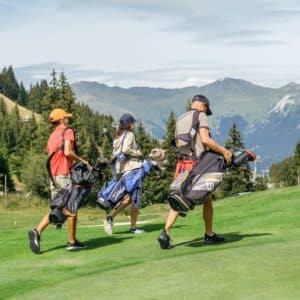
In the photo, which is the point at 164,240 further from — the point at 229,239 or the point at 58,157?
the point at 58,157

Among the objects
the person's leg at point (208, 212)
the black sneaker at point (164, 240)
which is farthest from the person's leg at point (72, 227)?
the person's leg at point (208, 212)

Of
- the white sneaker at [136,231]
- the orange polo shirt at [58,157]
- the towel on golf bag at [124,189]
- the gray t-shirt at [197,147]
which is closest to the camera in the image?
the gray t-shirt at [197,147]

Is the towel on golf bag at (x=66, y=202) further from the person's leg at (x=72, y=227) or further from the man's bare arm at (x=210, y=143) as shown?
the man's bare arm at (x=210, y=143)

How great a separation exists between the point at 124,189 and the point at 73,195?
1.81 m

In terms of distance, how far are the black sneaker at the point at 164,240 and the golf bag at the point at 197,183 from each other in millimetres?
442

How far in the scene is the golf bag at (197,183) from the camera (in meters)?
10.6

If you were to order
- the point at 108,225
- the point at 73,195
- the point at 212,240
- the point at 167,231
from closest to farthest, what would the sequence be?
the point at 167,231 → the point at 212,240 → the point at 73,195 → the point at 108,225

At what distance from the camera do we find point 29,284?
940 cm

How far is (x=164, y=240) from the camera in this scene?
35.8 feet

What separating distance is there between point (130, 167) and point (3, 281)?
165 inches

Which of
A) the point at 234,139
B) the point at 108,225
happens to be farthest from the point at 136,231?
the point at 234,139

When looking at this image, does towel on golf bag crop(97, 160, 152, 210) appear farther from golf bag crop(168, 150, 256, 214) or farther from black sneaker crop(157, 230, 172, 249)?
golf bag crop(168, 150, 256, 214)

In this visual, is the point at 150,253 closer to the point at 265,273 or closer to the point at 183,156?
the point at 183,156

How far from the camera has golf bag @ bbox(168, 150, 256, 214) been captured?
10.6 metres
